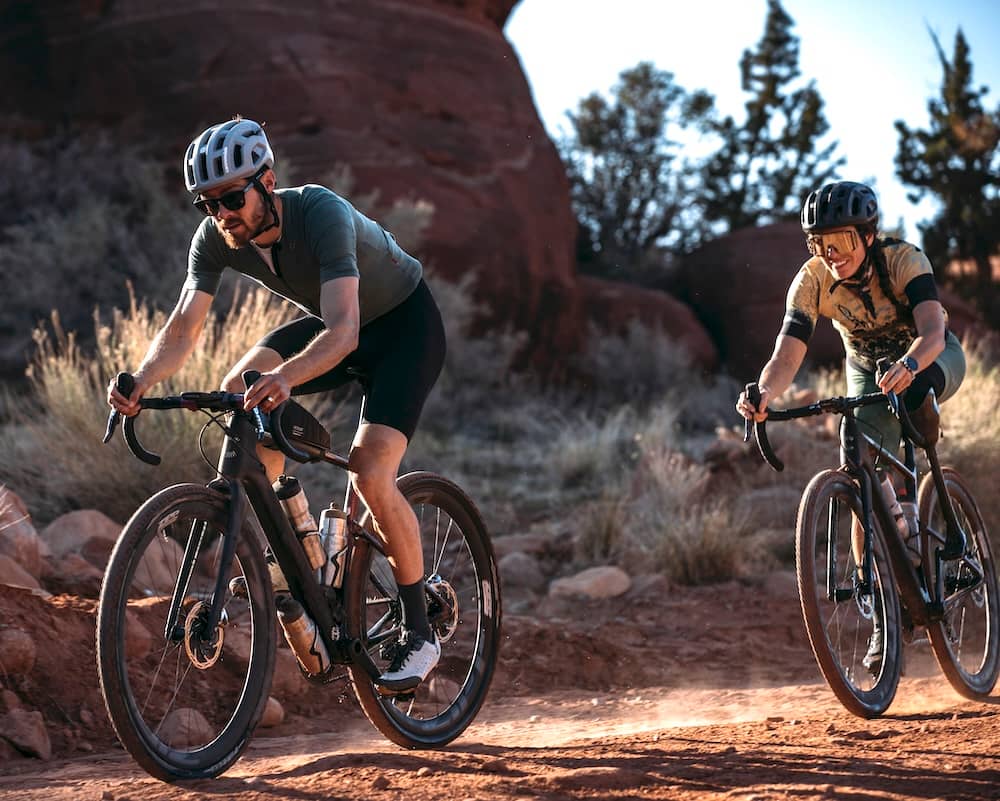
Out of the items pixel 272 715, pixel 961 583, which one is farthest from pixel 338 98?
pixel 961 583

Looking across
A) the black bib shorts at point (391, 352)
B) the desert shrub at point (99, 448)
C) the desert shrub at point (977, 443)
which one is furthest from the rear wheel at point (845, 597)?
the desert shrub at point (977, 443)

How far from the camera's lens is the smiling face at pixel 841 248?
17.1ft

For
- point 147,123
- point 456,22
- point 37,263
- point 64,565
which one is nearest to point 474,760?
point 64,565

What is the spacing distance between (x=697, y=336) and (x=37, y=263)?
37.4 feet

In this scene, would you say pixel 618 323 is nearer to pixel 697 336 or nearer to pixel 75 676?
pixel 697 336

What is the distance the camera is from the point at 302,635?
4.11 m

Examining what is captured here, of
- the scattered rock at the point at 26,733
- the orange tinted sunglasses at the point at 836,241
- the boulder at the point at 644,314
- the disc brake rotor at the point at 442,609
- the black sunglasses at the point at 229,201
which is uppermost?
the boulder at the point at 644,314

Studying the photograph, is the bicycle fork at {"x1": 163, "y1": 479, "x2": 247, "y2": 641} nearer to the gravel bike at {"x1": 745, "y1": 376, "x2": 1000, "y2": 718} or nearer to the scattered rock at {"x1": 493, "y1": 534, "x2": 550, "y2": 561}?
the gravel bike at {"x1": 745, "y1": 376, "x2": 1000, "y2": 718}

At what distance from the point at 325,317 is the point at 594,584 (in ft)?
17.1

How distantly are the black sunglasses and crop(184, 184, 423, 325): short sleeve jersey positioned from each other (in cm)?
14

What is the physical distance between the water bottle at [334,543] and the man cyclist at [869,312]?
Answer: 5.53ft

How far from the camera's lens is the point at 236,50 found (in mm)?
17844

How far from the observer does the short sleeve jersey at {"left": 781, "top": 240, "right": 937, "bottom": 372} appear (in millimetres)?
5285

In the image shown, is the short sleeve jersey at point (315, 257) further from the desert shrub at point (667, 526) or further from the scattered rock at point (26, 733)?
the desert shrub at point (667, 526)
